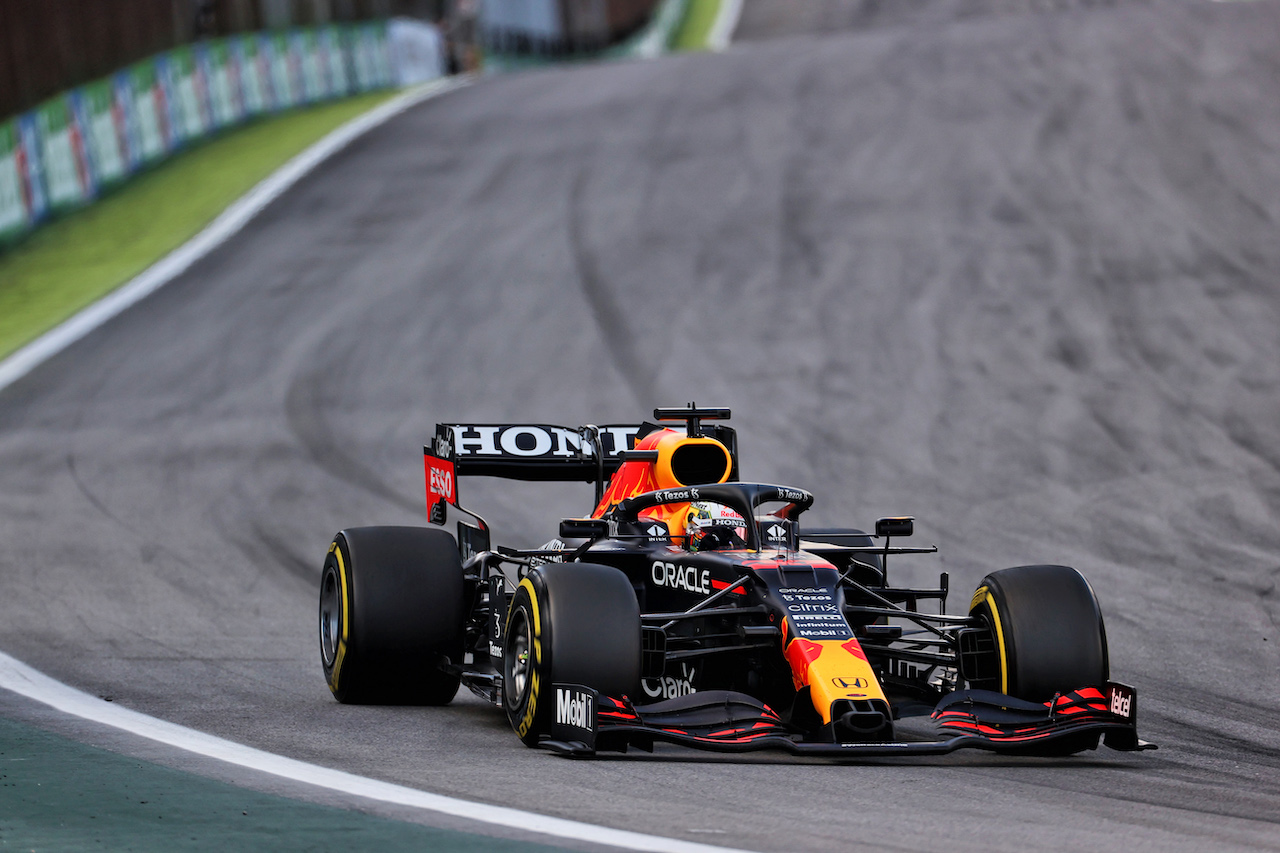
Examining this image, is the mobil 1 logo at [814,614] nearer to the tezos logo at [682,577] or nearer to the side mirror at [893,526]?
the tezos logo at [682,577]

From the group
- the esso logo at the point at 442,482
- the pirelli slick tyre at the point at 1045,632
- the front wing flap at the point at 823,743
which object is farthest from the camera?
the esso logo at the point at 442,482

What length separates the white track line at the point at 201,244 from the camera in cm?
2162

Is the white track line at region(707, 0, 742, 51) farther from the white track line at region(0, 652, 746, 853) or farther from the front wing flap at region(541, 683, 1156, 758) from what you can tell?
the front wing flap at region(541, 683, 1156, 758)

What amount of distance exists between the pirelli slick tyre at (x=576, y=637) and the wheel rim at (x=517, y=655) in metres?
0.24

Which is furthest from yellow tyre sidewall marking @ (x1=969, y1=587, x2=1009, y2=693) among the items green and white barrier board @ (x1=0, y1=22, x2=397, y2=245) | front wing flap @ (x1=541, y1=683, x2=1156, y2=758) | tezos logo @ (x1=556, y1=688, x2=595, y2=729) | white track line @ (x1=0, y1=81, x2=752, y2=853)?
green and white barrier board @ (x1=0, y1=22, x2=397, y2=245)

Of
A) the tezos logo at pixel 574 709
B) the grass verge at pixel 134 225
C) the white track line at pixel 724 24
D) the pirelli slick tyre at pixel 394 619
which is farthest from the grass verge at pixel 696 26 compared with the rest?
the tezos logo at pixel 574 709

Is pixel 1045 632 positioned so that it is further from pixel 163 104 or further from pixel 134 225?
pixel 163 104

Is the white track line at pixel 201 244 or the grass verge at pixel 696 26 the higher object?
the grass verge at pixel 696 26

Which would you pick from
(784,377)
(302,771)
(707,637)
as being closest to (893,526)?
(707,637)

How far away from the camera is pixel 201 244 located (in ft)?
86.7

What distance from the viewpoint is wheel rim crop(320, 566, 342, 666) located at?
960cm

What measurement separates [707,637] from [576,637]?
0.72 m

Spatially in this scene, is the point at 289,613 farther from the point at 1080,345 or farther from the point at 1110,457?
the point at 1080,345

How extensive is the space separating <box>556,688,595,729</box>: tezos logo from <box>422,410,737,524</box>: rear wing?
3244 mm
